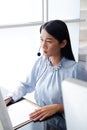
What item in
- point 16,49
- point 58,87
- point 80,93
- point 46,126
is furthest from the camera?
point 16,49

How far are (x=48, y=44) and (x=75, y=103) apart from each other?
2.29ft

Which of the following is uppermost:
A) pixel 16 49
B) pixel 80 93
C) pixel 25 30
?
pixel 80 93

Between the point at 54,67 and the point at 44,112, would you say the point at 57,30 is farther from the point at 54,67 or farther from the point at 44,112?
the point at 44,112

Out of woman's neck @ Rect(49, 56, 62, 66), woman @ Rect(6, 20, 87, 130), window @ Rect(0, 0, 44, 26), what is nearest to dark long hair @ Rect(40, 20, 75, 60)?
woman @ Rect(6, 20, 87, 130)

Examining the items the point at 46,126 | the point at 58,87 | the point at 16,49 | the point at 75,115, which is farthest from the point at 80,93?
the point at 16,49

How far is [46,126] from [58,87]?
0.34 metres

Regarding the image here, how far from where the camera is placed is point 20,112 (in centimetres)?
111

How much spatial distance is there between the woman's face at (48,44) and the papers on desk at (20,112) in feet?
1.07

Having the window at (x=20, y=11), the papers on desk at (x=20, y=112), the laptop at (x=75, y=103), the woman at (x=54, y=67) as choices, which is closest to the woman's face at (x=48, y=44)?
the woman at (x=54, y=67)

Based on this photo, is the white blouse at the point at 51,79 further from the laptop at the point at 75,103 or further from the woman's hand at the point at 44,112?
the laptop at the point at 75,103

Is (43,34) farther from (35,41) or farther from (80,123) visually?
(35,41)

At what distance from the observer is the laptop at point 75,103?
0.62m

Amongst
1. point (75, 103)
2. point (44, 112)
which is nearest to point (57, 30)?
point (44, 112)

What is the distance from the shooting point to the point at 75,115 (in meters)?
0.69
